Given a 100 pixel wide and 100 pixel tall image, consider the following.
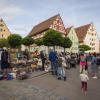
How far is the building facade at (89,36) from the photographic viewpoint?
82.5m

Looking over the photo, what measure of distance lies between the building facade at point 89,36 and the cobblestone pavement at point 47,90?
6766cm

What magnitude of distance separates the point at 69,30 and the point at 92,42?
1278cm

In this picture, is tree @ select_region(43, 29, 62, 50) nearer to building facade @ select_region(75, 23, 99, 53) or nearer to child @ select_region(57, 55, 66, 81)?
building facade @ select_region(75, 23, 99, 53)

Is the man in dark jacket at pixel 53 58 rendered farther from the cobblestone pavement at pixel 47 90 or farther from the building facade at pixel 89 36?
the building facade at pixel 89 36

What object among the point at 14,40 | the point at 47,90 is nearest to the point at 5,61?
the point at 47,90

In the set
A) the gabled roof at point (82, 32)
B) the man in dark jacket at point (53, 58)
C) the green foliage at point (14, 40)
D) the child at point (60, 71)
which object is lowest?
the child at point (60, 71)

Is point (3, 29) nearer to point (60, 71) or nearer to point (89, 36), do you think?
point (89, 36)

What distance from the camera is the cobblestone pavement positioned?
37.3ft

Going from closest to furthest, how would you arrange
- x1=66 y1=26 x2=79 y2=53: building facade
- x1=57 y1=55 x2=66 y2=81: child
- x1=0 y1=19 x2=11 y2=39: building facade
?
x1=57 y1=55 x2=66 y2=81: child → x1=66 y1=26 x2=79 y2=53: building facade → x1=0 y1=19 x2=11 y2=39: building facade

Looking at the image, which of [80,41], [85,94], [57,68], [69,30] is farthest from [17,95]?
[80,41]

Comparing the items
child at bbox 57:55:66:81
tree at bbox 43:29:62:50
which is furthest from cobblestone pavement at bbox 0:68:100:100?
tree at bbox 43:29:62:50

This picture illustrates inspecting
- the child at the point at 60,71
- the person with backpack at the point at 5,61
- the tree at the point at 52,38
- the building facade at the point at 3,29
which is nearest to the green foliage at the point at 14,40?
the tree at the point at 52,38

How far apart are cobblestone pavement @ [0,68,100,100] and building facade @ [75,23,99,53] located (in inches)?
2664

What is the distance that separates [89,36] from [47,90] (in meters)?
73.0
